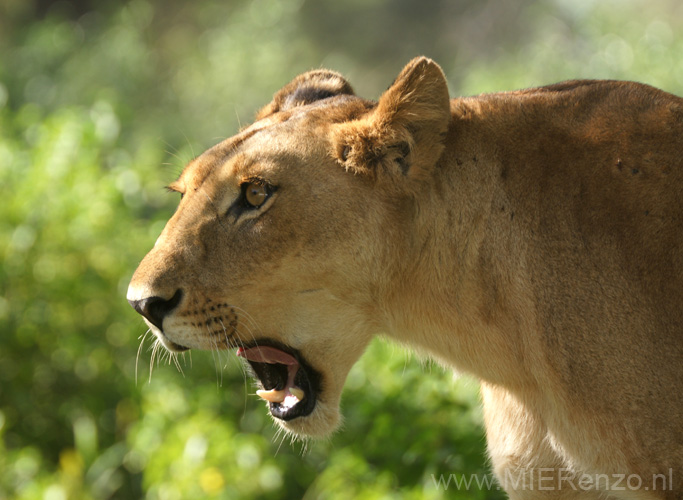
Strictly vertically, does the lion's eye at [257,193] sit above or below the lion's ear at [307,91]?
below

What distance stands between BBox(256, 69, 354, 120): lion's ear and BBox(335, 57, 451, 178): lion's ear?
0.61 metres

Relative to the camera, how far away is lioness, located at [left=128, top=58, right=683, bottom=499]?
2414 mm

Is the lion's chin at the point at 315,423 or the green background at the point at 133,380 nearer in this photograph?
the lion's chin at the point at 315,423

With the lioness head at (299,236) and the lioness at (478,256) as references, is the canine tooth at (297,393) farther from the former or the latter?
the lioness head at (299,236)

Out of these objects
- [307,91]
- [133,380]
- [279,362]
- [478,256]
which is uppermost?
[307,91]

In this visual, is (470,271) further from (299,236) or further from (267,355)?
(267,355)

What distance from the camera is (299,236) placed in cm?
256

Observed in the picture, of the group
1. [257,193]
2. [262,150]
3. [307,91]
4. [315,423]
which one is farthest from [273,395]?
[307,91]

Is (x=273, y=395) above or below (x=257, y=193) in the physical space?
below

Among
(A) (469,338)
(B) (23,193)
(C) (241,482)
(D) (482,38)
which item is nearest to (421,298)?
(A) (469,338)

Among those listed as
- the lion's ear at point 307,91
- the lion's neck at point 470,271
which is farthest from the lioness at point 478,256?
the lion's ear at point 307,91

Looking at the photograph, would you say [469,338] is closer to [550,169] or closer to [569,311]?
[569,311]

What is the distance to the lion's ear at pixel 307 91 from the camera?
126 inches

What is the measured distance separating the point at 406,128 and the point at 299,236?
0.46 m
